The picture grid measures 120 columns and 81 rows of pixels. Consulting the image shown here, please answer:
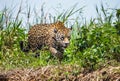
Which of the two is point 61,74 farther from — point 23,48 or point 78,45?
point 23,48

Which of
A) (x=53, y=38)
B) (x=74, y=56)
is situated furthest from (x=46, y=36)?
(x=74, y=56)

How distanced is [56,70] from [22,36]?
3.52 meters

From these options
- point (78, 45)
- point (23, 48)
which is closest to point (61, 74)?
point (78, 45)

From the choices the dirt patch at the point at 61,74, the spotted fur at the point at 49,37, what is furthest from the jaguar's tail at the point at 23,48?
the dirt patch at the point at 61,74

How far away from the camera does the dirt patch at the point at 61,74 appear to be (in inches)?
191

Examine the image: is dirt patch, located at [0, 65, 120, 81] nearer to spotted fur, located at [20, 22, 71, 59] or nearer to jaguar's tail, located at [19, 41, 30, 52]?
jaguar's tail, located at [19, 41, 30, 52]

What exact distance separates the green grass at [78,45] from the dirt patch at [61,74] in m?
0.13

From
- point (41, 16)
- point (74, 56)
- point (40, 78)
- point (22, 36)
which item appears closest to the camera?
point (40, 78)

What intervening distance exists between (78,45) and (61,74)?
1.96ft

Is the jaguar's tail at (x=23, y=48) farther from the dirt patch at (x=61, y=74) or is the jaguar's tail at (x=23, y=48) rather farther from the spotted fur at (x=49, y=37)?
the dirt patch at (x=61, y=74)

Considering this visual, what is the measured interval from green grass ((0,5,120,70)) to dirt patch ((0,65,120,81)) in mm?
135

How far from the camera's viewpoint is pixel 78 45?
586 cm

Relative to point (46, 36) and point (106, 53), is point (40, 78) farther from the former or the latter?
point (46, 36)

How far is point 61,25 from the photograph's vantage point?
29.8 feet
